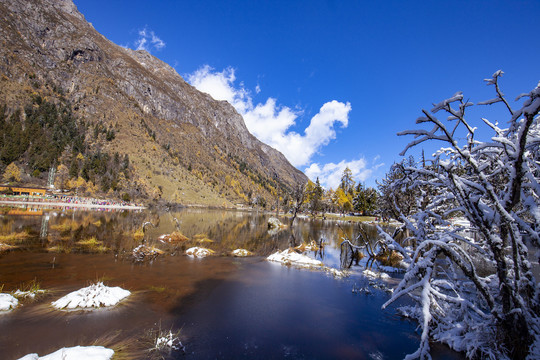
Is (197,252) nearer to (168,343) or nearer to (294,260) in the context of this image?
(294,260)

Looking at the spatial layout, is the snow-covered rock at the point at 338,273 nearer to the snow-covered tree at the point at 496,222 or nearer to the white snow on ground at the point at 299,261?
the white snow on ground at the point at 299,261

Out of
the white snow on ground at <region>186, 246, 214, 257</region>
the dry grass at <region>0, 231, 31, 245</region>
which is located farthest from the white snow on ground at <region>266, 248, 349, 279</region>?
the dry grass at <region>0, 231, 31, 245</region>

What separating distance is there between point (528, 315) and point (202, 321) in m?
9.87

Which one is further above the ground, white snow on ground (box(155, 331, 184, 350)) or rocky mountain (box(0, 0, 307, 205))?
rocky mountain (box(0, 0, 307, 205))

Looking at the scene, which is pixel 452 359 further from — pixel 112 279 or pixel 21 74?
pixel 21 74

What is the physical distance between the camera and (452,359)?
26.9 ft

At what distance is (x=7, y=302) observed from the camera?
9523mm

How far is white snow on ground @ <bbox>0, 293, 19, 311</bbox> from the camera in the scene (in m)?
9.30

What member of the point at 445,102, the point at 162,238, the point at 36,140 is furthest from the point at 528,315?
the point at 36,140

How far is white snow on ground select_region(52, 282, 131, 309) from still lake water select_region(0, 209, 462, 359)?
0.43 metres

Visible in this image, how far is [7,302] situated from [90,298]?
2645 millimetres

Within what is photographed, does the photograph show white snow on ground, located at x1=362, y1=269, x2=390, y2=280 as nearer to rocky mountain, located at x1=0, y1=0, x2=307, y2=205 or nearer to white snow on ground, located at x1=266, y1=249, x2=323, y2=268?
white snow on ground, located at x1=266, y1=249, x2=323, y2=268

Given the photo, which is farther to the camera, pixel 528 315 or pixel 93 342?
pixel 93 342

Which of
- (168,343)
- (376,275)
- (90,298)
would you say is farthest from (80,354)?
(376,275)
